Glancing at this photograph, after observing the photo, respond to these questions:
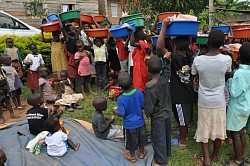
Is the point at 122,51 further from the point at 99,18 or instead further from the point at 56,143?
the point at 56,143

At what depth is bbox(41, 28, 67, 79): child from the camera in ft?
20.4

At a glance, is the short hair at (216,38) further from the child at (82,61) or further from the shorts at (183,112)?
the child at (82,61)

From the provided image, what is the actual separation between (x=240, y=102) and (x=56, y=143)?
7.76 feet

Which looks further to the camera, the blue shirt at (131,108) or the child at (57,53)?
the child at (57,53)

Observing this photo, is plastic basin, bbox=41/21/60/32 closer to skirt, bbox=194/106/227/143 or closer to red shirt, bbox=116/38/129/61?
red shirt, bbox=116/38/129/61

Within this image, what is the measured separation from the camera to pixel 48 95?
217 inches

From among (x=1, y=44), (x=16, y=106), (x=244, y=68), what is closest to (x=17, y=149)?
(x=16, y=106)

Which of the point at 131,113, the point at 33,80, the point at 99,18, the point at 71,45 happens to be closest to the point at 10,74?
the point at 33,80

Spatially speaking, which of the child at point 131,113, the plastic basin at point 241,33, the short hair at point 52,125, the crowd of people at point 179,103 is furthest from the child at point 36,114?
the plastic basin at point 241,33

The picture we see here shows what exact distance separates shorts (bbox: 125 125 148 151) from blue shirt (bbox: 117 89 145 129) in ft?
0.20

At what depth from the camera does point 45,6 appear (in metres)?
14.6

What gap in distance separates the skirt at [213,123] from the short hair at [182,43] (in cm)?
86

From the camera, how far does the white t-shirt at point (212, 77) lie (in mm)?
3121

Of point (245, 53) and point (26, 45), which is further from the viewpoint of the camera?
point (26, 45)
